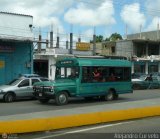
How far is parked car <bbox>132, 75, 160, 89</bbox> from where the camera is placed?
125ft

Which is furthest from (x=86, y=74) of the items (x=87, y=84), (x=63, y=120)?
(x=63, y=120)

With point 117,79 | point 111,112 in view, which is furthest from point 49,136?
point 117,79

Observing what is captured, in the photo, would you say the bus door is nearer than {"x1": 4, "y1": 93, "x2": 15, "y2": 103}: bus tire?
Yes

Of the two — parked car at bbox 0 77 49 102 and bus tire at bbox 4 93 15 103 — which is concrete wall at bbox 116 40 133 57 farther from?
bus tire at bbox 4 93 15 103

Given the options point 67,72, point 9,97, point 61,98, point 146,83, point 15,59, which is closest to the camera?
point 61,98

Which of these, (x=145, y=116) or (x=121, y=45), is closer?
(x=145, y=116)

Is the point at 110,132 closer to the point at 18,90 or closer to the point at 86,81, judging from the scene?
the point at 86,81

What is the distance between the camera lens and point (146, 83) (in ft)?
128

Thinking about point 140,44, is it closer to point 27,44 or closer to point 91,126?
point 27,44

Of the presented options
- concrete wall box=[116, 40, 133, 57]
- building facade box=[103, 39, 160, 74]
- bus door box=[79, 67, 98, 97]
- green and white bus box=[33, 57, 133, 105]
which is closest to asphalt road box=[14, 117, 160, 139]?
green and white bus box=[33, 57, 133, 105]

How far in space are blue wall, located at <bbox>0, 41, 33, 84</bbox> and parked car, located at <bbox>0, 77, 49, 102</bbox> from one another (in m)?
7.54

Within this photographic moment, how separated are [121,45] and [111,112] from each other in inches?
2000

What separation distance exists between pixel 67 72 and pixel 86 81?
129 centimetres

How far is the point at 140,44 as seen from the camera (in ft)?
211
